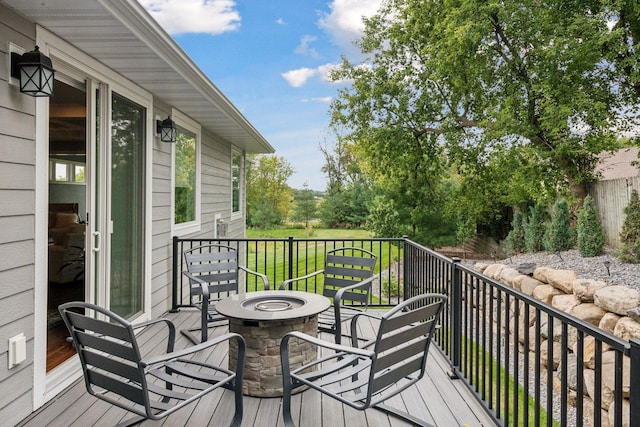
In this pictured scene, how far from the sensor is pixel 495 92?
33.8 ft

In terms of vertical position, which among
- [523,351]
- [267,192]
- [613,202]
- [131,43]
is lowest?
[523,351]

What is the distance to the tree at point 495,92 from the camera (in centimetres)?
791

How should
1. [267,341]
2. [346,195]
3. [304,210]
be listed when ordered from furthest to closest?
1. [304,210]
2. [346,195]
3. [267,341]

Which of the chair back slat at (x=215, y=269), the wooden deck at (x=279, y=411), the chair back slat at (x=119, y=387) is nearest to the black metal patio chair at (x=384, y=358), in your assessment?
the wooden deck at (x=279, y=411)

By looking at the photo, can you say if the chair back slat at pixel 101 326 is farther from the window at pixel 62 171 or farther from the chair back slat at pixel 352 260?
the window at pixel 62 171

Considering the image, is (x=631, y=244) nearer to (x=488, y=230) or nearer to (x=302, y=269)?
(x=488, y=230)

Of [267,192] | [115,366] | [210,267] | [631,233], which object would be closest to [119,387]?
[115,366]

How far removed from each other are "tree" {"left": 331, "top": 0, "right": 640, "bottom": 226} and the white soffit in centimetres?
635

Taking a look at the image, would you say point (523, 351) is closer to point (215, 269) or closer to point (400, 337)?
point (400, 337)

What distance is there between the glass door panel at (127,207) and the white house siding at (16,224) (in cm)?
97

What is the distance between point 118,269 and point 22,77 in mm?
1798

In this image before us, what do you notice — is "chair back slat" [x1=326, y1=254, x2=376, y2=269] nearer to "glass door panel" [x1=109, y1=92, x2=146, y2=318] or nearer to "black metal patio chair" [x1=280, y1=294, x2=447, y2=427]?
"black metal patio chair" [x1=280, y1=294, x2=447, y2=427]

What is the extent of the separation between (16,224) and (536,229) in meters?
9.89

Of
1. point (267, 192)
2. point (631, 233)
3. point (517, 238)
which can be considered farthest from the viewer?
point (267, 192)
